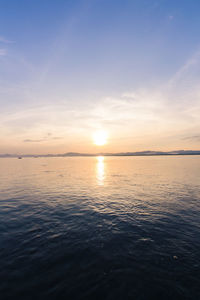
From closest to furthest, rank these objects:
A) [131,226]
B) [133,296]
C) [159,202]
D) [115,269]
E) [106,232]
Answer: [133,296]
[115,269]
[106,232]
[131,226]
[159,202]

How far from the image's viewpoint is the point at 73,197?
30859mm

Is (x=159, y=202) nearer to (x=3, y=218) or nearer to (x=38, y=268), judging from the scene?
(x=38, y=268)

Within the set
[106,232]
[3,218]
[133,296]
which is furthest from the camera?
[3,218]

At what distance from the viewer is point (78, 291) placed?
909cm

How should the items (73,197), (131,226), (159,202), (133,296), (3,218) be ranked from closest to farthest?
(133,296) → (131,226) → (3,218) → (159,202) → (73,197)

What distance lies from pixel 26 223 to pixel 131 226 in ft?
44.5

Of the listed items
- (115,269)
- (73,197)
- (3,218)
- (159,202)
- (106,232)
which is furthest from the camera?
(73,197)

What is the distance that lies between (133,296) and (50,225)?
12.4 meters

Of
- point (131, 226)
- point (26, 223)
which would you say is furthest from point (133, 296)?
point (26, 223)

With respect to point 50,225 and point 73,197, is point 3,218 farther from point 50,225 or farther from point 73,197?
point 73,197

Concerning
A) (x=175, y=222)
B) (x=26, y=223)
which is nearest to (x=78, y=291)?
(x=26, y=223)

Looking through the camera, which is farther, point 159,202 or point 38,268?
point 159,202

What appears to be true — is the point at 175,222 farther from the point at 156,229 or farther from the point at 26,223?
the point at 26,223

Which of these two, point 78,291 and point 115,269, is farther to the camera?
point 115,269
